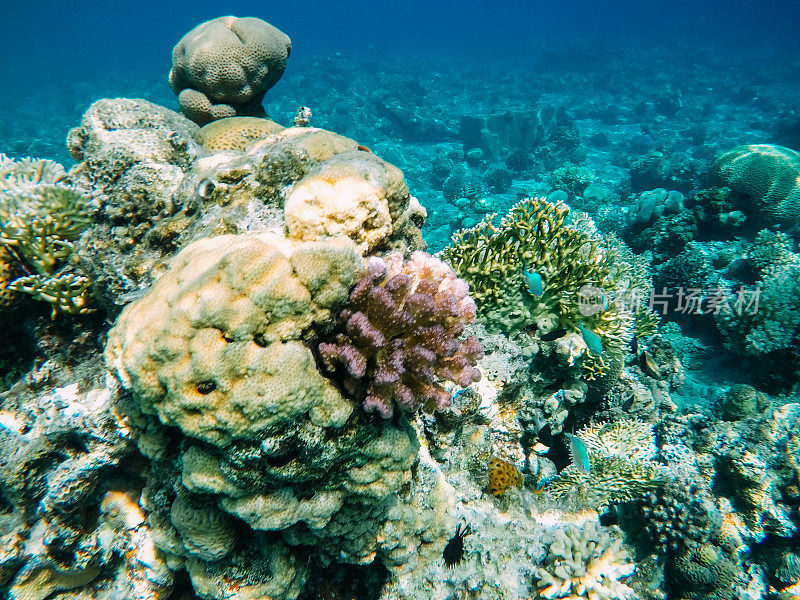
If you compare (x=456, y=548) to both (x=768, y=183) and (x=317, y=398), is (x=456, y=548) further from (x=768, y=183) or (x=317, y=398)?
(x=768, y=183)

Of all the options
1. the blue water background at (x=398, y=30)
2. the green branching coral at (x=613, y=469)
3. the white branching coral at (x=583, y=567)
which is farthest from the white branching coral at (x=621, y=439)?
the blue water background at (x=398, y=30)

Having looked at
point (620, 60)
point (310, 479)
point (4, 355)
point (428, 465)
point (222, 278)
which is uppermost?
point (620, 60)

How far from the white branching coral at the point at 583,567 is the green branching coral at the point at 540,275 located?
71.8 inches

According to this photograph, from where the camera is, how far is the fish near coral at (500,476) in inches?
153

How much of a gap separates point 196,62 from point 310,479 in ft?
17.4

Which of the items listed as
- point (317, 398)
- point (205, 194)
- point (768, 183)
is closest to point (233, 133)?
point (205, 194)

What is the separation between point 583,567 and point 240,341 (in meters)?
3.78

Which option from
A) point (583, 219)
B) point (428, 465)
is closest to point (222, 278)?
point (428, 465)

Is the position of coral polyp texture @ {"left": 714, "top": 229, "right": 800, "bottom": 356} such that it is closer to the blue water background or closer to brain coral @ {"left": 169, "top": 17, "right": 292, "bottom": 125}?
brain coral @ {"left": 169, "top": 17, "right": 292, "bottom": 125}

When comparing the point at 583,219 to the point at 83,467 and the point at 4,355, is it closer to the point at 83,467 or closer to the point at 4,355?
the point at 83,467

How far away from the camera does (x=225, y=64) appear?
5059 millimetres

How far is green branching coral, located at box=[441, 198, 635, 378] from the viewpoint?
180 inches

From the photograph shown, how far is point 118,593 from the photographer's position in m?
3.13

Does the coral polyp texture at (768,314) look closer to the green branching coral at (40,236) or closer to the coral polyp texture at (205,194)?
the coral polyp texture at (205,194)
